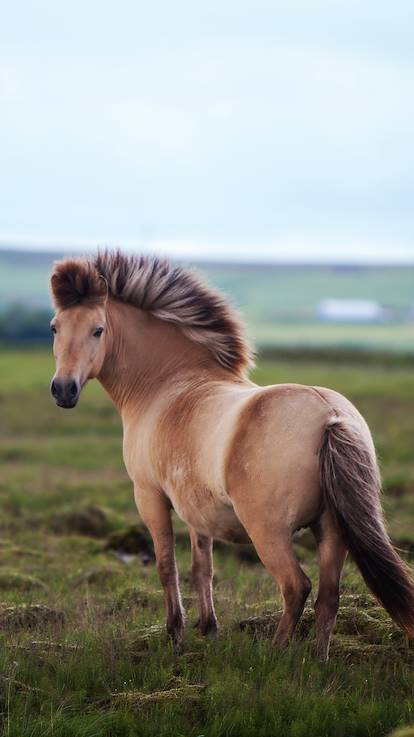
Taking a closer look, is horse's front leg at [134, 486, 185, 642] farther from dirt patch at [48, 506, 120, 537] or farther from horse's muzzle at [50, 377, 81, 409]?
dirt patch at [48, 506, 120, 537]

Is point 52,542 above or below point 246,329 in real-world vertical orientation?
below

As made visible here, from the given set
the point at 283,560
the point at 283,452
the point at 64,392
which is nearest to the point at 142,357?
the point at 64,392

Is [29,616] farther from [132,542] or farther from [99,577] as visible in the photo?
[132,542]


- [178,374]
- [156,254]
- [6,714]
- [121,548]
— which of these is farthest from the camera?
[121,548]

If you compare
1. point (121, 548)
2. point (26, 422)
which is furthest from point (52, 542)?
point (26, 422)

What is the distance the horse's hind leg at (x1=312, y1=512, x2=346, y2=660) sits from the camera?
6.43m

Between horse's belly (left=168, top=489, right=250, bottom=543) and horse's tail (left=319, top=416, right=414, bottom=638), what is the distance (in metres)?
0.84

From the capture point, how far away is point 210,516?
275 inches

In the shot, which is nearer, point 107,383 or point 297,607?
point 297,607

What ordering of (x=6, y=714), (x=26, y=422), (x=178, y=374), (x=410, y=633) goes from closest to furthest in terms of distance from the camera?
(x=6, y=714) → (x=410, y=633) → (x=178, y=374) → (x=26, y=422)

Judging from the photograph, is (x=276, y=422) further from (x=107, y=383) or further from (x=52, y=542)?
(x=52, y=542)

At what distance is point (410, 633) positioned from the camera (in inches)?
252

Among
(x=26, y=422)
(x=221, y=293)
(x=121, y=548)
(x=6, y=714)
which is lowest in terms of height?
(x=26, y=422)

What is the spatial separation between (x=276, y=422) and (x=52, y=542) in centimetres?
754
